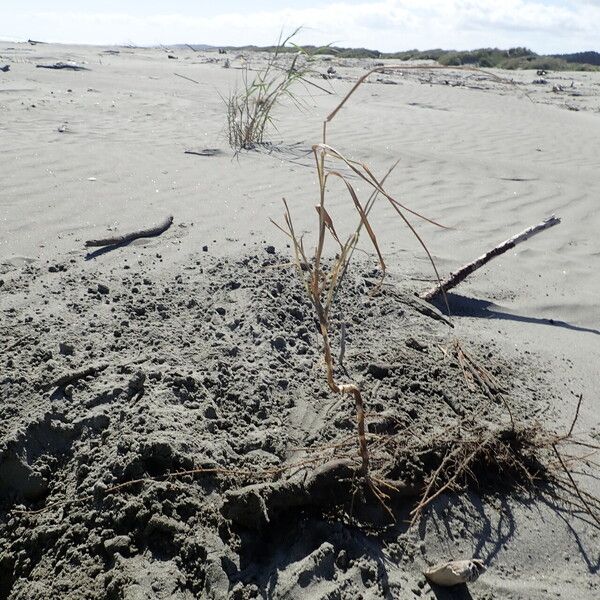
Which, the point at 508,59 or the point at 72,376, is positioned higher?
the point at 72,376

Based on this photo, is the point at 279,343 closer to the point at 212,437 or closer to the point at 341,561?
the point at 212,437

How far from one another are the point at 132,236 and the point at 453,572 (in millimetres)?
2792

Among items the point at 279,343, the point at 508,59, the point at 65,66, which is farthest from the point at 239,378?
the point at 508,59

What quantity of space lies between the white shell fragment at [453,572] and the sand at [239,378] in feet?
0.12

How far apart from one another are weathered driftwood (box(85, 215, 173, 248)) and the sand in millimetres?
71

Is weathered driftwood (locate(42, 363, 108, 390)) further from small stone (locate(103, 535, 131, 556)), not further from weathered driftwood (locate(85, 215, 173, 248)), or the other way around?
weathered driftwood (locate(85, 215, 173, 248))

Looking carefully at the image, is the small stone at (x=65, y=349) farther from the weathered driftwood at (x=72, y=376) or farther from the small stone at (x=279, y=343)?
the small stone at (x=279, y=343)

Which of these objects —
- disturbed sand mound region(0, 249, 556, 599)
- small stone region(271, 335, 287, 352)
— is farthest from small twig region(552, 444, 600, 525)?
small stone region(271, 335, 287, 352)

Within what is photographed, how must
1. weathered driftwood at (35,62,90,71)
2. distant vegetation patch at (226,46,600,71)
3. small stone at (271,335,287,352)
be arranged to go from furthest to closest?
1. distant vegetation patch at (226,46,600,71)
2. weathered driftwood at (35,62,90,71)
3. small stone at (271,335,287,352)

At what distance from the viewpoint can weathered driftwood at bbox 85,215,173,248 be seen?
3804 millimetres

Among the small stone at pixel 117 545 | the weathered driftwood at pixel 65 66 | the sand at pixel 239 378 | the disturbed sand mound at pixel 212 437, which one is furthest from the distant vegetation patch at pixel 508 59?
the small stone at pixel 117 545

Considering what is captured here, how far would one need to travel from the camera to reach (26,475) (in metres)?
2.21

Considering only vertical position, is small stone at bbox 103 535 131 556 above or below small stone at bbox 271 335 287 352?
below

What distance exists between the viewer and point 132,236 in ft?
13.1
